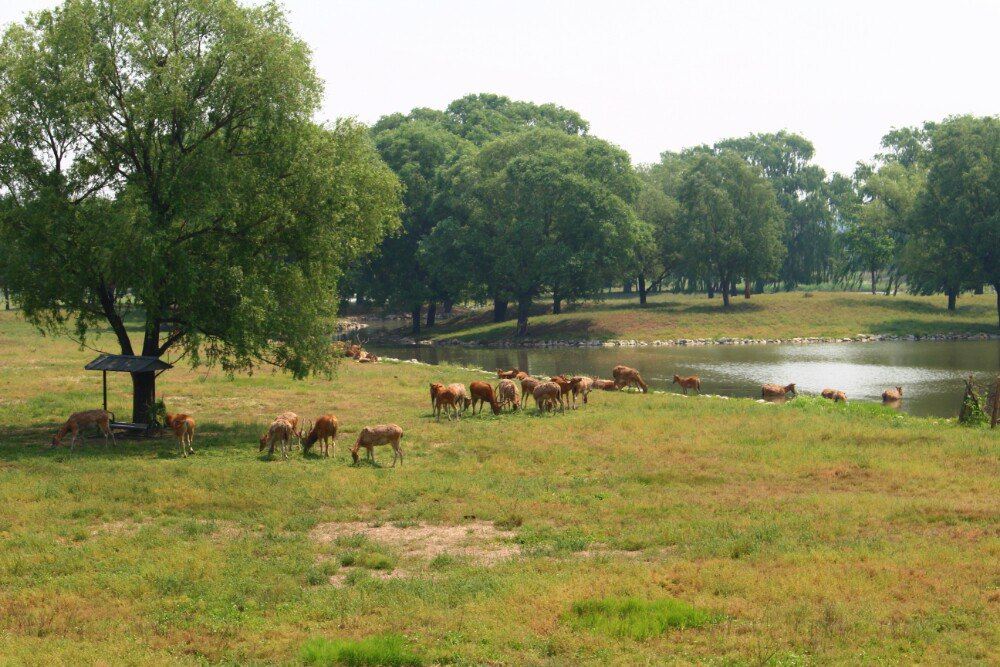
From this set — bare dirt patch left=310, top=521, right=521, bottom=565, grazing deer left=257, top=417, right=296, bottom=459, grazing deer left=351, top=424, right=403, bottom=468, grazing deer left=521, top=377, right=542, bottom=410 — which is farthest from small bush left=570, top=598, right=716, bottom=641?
grazing deer left=521, top=377, right=542, bottom=410

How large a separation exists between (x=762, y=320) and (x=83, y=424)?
2540 inches

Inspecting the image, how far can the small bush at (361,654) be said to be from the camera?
9648mm

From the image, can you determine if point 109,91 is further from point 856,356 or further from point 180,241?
point 856,356

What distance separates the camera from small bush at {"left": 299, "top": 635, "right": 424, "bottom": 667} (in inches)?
380

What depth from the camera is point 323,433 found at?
22672mm

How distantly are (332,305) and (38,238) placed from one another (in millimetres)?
7981

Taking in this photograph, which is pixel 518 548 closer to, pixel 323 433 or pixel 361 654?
pixel 361 654

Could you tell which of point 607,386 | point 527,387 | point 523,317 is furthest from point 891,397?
point 523,317

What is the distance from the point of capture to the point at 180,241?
79.7 ft

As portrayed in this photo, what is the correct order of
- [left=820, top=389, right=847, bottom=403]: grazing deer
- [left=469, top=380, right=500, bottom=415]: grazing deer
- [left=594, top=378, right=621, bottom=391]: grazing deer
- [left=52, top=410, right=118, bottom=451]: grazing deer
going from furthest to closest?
[left=594, top=378, right=621, bottom=391]: grazing deer < [left=820, top=389, right=847, bottom=403]: grazing deer < [left=469, top=380, right=500, bottom=415]: grazing deer < [left=52, top=410, right=118, bottom=451]: grazing deer

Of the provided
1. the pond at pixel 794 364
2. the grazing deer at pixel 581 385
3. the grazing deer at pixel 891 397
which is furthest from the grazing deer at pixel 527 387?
the grazing deer at pixel 891 397

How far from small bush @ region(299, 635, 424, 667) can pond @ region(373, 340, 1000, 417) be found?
1104 inches

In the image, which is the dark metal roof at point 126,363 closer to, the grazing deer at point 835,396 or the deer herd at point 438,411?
the deer herd at point 438,411

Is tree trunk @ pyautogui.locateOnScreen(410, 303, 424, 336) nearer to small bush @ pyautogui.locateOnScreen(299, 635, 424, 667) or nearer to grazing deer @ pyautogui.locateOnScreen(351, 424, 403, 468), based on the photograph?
grazing deer @ pyautogui.locateOnScreen(351, 424, 403, 468)
